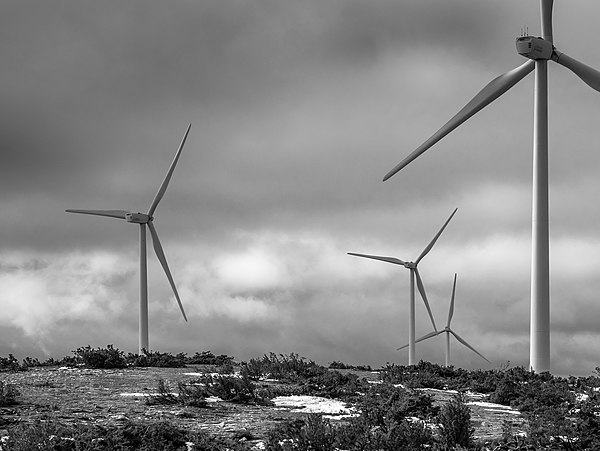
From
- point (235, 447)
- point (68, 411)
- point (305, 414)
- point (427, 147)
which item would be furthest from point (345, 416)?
point (427, 147)

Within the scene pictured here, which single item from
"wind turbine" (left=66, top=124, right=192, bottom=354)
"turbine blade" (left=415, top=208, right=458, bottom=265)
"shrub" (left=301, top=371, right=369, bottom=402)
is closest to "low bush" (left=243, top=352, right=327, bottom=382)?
"shrub" (left=301, top=371, right=369, bottom=402)

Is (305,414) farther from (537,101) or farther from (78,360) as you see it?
(537,101)

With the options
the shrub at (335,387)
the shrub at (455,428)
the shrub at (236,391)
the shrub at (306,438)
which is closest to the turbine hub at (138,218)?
the shrub at (335,387)

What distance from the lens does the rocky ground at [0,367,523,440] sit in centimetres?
1900

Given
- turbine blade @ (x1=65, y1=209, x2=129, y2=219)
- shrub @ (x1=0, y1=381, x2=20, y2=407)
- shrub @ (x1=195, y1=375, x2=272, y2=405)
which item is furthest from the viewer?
turbine blade @ (x1=65, y1=209, x2=129, y2=219)

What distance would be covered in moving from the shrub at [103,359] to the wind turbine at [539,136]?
1439 centimetres

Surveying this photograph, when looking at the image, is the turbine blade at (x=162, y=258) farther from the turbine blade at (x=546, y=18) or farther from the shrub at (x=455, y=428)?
the shrub at (x=455, y=428)

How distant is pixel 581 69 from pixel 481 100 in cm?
489

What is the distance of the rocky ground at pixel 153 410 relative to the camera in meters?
19.0

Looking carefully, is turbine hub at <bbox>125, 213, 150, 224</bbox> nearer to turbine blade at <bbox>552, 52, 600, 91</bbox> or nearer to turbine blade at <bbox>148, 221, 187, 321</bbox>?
turbine blade at <bbox>148, 221, 187, 321</bbox>

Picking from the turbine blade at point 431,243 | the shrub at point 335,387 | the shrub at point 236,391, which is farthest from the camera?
the turbine blade at point 431,243

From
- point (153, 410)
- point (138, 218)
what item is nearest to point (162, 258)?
point (138, 218)

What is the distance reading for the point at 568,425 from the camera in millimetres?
17875

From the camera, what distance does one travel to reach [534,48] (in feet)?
129
